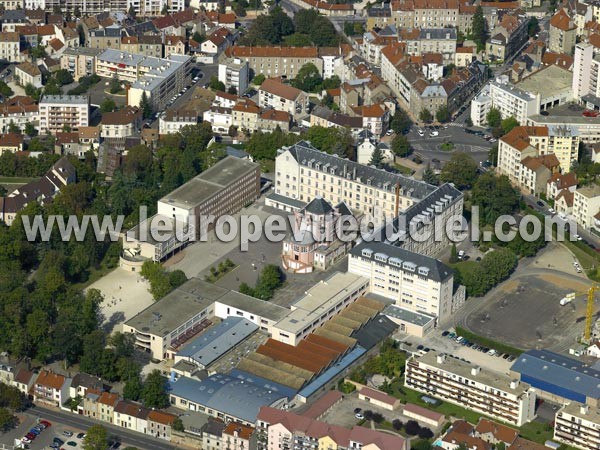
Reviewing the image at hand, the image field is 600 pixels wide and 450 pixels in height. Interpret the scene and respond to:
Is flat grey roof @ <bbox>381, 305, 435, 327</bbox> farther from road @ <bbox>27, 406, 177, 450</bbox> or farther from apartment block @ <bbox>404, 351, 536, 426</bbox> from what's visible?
road @ <bbox>27, 406, 177, 450</bbox>

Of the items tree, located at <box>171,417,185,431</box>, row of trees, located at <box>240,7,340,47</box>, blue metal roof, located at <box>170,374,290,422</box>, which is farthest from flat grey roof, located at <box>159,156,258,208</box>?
row of trees, located at <box>240,7,340,47</box>

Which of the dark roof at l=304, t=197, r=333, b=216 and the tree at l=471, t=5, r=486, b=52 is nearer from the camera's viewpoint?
the dark roof at l=304, t=197, r=333, b=216

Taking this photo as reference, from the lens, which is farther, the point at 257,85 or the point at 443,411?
the point at 257,85

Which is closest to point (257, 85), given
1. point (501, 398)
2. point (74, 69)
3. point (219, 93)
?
point (219, 93)

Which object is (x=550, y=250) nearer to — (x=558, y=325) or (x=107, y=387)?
(x=558, y=325)

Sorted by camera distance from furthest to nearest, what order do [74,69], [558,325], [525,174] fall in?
[74,69] → [525,174] → [558,325]

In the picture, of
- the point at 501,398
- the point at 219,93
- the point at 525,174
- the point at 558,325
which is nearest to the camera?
the point at 501,398

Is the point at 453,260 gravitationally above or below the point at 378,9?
below
